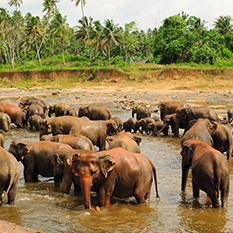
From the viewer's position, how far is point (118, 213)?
18.9 ft

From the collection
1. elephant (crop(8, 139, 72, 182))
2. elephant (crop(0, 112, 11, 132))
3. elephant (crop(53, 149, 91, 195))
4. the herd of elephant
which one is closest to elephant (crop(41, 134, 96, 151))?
the herd of elephant

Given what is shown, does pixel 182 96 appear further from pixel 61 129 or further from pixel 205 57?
pixel 61 129

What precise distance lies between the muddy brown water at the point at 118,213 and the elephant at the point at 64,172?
20 cm

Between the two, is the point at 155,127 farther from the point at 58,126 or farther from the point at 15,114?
the point at 15,114

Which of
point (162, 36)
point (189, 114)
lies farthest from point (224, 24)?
point (189, 114)

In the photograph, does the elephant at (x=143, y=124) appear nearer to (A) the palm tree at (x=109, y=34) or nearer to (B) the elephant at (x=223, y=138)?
(B) the elephant at (x=223, y=138)

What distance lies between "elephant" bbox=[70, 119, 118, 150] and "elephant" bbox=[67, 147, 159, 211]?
4.13m

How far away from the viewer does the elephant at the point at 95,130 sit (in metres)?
10.0

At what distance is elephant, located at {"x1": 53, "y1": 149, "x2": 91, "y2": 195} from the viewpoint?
6.62m

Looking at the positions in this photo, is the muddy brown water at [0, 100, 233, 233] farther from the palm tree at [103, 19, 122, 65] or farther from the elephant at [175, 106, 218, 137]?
the palm tree at [103, 19, 122, 65]

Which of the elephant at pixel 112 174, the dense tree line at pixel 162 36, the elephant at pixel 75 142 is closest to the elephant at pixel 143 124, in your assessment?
the elephant at pixel 75 142

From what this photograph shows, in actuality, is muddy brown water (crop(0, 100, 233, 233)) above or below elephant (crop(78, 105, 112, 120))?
below

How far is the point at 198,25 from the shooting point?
5262 cm

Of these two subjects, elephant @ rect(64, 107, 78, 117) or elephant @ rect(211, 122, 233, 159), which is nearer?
elephant @ rect(211, 122, 233, 159)
